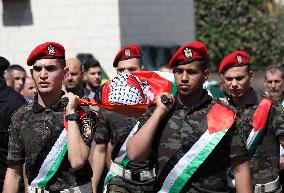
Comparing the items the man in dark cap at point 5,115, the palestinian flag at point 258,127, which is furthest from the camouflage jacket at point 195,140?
the palestinian flag at point 258,127

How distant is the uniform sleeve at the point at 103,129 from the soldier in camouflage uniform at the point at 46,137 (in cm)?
158

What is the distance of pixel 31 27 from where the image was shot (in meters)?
20.1

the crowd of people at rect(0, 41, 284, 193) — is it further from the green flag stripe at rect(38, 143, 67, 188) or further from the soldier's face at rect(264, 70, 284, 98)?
the soldier's face at rect(264, 70, 284, 98)

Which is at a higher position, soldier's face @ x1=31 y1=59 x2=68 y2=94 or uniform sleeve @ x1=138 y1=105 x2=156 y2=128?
soldier's face @ x1=31 y1=59 x2=68 y2=94

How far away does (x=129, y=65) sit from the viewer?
1127 centimetres

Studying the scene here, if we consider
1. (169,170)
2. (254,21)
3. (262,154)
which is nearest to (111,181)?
(262,154)

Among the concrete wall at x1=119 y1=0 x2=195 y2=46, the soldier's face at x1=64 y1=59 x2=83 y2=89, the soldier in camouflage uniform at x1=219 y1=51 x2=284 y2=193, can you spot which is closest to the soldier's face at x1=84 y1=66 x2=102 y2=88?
the soldier's face at x1=64 y1=59 x2=83 y2=89

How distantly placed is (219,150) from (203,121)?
0.83 feet

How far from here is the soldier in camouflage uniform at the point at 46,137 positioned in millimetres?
8203

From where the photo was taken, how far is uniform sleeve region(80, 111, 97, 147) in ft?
26.3

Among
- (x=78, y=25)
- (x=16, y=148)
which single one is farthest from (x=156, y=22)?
(x=16, y=148)

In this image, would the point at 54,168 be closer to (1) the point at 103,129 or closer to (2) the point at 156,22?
(1) the point at 103,129

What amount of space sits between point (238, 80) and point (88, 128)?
269 centimetres

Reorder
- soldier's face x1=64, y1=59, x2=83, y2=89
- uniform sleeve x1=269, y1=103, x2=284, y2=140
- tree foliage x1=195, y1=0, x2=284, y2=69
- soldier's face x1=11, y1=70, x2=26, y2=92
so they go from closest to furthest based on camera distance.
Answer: uniform sleeve x1=269, y1=103, x2=284, y2=140 < soldier's face x1=64, y1=59, x2=83, y2=89 < soldier's face x1=11, y1=70, x2=26, y2=92 < tree foliage x1=195, y1=0, x2=284, y2=69
